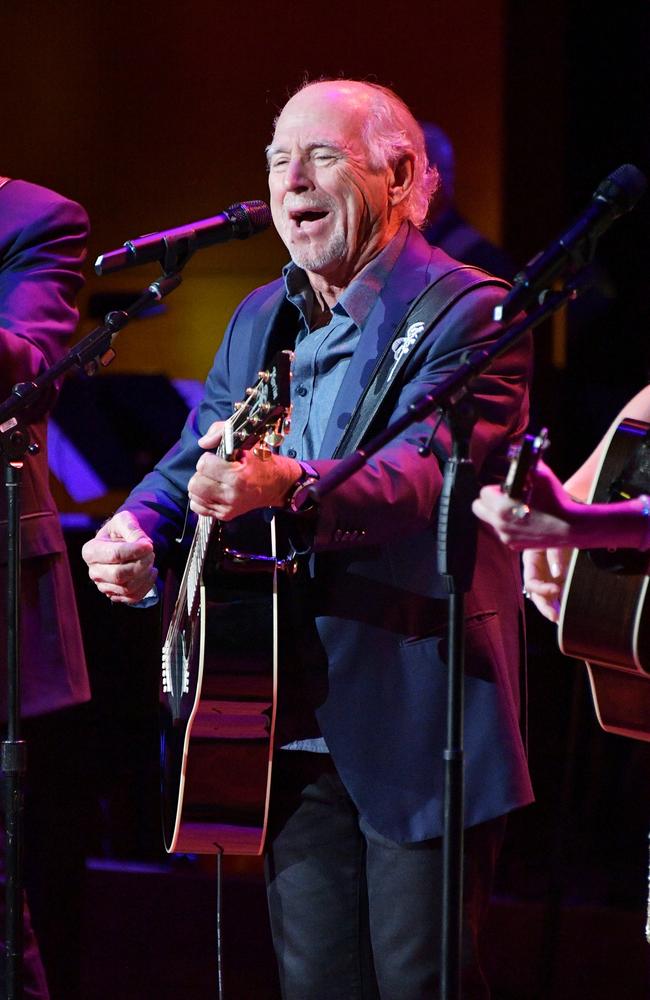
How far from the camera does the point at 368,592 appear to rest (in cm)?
220

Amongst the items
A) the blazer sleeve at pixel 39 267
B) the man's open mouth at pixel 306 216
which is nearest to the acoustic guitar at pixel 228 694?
the man's open mouth at pixel 306 216

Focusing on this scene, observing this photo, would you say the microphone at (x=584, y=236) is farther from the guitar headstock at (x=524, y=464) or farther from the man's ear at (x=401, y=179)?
the man's ear at (x=401, y=179)

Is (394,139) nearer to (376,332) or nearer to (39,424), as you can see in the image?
(376,332)

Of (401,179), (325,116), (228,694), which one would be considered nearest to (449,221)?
(401,179)

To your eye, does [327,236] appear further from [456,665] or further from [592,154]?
[592,154]

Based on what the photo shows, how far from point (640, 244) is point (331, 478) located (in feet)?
8.50

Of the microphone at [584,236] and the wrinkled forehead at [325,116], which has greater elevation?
the wrinkled forehead at [325,116]

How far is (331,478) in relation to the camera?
5.92 ft

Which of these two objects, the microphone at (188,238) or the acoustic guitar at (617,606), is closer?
the acoustic guitar at (617,606)

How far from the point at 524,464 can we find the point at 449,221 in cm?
307

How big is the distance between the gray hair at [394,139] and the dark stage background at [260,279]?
5.44ft

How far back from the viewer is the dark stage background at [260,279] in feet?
13.0

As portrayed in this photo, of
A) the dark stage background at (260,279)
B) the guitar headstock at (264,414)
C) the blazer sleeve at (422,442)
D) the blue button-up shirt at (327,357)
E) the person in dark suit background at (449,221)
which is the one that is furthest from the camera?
the person in dark suit background at (449,221)

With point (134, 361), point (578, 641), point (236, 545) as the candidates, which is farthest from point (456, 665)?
point (134, 361)
